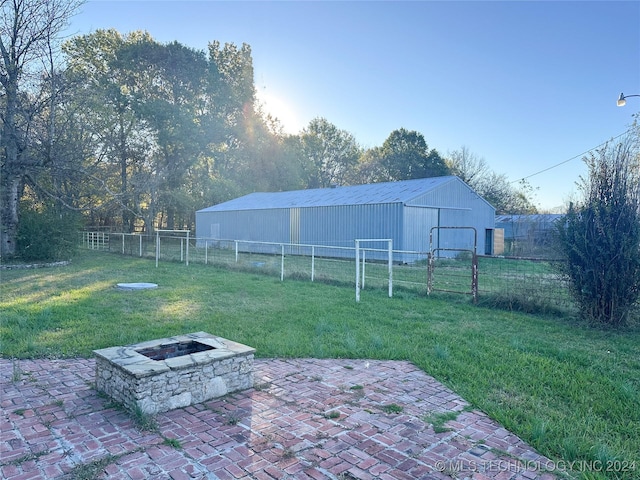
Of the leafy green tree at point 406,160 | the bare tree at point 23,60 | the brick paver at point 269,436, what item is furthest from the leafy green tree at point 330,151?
the brick paver at point 269,436

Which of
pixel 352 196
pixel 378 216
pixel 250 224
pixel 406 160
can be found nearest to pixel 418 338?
pixel 378 216

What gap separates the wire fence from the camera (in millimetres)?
7227

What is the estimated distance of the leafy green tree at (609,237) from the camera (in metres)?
6.07

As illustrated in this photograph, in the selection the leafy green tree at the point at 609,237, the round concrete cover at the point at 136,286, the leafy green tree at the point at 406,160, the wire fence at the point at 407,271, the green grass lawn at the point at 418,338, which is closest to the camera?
the green grass lawn at the point at 418,338

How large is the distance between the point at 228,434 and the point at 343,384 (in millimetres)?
1305

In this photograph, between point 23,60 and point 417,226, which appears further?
point 417,226

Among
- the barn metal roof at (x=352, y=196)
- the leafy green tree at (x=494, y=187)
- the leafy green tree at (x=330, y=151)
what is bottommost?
the barn metal roof at (x=352, y=196)

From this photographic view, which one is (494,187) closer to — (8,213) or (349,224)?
(349,224)

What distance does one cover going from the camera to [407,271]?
1283 centimetres

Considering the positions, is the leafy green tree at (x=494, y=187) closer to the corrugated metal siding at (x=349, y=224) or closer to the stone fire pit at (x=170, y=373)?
the corrugated metal siding at (x=349, y=224)

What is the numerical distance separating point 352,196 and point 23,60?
1324cm

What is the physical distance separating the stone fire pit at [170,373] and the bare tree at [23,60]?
41.1ft

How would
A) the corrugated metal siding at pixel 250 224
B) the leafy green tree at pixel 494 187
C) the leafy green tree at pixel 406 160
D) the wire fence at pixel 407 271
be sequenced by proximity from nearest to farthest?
the wire fence at pixel 407 271, the corrugated metal siding at pixel 250 224, the leafy green tree at pixel 406 160, the leafy green tree at pixel 494 187

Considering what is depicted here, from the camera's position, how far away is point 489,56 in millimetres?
11438
